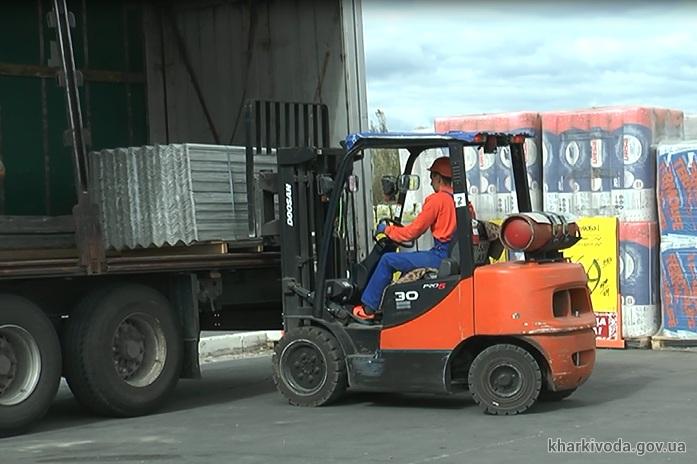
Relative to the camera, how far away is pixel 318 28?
11719 mm

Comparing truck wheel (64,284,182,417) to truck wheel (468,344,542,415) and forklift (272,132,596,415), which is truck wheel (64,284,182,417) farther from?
truck wheel (468,344,542,415)

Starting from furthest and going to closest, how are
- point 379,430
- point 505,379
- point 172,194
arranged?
point 172,194 → point 505,379 → point 379,430

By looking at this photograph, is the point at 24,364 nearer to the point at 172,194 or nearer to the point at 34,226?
the point at 172,194

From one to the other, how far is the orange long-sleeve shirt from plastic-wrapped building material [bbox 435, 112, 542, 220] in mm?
5302

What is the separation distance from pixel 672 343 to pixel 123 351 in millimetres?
6738

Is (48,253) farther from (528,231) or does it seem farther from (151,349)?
(528,231)

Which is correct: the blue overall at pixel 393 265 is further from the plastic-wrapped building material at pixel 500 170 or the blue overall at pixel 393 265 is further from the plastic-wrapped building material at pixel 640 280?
the plastic-wrapped building material at pixel 500 170

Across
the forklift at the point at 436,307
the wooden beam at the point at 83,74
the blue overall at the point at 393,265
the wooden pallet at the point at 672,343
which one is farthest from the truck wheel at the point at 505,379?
the wooden beam at the point at 83,74

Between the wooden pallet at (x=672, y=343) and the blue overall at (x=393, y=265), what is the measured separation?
508cm

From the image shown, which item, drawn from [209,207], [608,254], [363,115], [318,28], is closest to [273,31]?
[318,28]

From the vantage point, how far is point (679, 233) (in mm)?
13344

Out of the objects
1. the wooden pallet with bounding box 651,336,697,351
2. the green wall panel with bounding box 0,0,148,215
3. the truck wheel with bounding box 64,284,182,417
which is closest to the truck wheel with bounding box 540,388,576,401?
the truck wheel with bounding box 64,284,182,417

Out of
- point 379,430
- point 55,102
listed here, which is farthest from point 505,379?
point 55,102

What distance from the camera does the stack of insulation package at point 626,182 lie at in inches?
535
